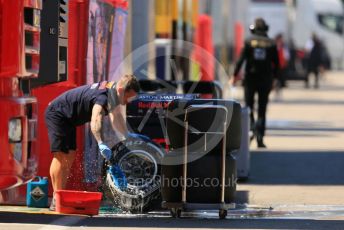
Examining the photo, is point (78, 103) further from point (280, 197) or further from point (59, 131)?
point (280, 197)

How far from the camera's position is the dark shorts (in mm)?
10906

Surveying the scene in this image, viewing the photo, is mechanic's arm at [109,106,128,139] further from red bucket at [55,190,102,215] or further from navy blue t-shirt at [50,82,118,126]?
red bucket at [55,190,102,215]

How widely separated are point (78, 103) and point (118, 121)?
0.43 m

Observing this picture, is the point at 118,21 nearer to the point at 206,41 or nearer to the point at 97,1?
the point at 97,1

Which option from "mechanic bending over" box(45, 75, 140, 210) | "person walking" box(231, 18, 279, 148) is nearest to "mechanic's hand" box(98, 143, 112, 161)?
"mechanic bending over" box(45, 75, 140, 210)

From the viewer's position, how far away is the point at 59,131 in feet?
35.8

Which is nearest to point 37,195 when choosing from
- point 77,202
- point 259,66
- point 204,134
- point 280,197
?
point 77,202

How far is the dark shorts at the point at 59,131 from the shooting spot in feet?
35.8

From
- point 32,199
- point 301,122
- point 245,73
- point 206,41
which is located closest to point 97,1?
point 32,199

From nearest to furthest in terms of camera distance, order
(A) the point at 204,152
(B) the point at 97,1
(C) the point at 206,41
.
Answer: (A) the point at 204,152
(B) the point at 97,1
(C) the point at 206,41

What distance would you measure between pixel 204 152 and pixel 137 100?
1.58 meters

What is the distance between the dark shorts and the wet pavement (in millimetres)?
709

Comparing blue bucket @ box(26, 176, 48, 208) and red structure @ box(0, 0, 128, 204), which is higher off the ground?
red structure @ box(0, 0, 128, 204)

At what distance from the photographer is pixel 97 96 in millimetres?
10789
